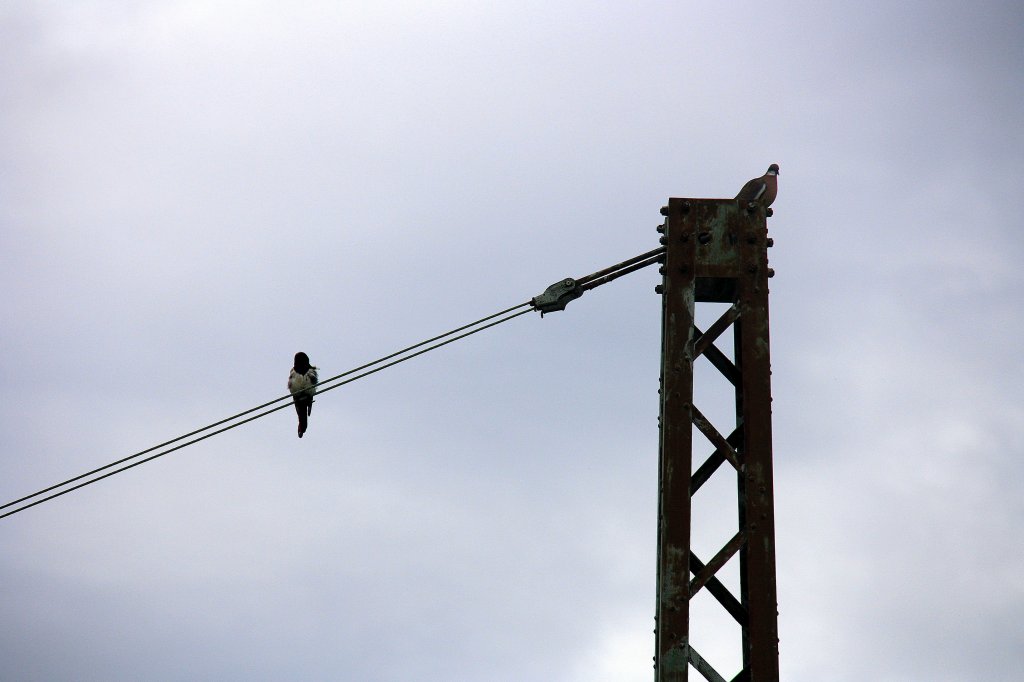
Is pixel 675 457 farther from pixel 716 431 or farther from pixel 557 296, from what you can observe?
pixel 557 296

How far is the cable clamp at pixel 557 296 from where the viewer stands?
7844 mm

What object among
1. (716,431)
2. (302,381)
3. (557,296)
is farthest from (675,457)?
(302,381)

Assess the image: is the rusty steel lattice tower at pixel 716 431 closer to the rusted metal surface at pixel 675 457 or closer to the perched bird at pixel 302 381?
the rusted metal surface at pixel 675 457

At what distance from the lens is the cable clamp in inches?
309

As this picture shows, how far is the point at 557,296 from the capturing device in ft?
25.8

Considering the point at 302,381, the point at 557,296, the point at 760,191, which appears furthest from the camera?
the point at 302,381

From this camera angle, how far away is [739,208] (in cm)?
708

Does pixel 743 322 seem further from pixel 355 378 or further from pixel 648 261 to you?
pixel 355 378

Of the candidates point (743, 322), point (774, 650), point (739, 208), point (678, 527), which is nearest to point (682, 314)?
point (743, 322)

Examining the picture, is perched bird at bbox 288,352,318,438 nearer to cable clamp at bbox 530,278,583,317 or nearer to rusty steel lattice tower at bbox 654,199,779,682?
cable clamp at bbox 530,278,583,317

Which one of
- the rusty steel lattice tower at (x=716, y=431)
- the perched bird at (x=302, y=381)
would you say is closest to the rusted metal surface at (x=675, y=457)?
the rusty steel lattice tower at (x=716, y=431)

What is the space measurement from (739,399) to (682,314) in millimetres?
662

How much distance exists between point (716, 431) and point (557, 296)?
1737 millimetres

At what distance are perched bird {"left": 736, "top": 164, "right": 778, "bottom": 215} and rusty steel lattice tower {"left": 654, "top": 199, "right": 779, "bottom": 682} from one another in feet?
0.20
